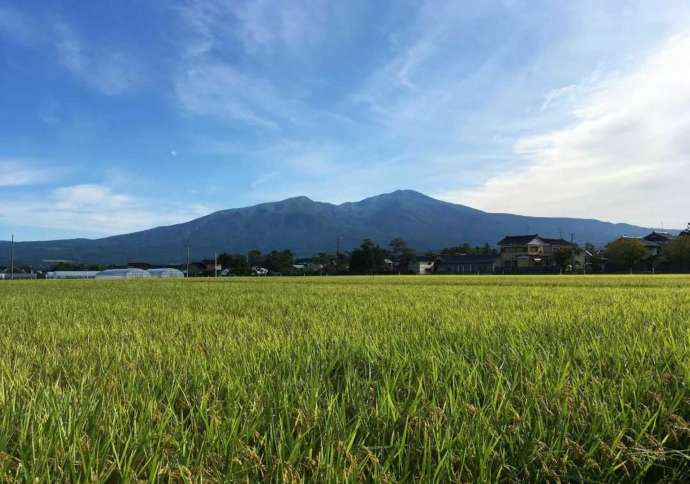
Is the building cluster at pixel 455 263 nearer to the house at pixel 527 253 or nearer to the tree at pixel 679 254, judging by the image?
the house at pixel 527 253

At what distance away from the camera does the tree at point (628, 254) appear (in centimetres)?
7562

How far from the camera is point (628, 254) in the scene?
7619 centimetres

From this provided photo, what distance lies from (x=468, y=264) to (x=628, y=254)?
3499 centimetres

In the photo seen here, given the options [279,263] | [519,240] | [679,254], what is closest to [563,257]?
[679,254]

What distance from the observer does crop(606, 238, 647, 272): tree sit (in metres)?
75.6

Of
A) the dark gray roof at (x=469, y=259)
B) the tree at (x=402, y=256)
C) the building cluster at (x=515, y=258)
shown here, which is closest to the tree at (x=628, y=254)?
the building cluster at (x=515, y=258)

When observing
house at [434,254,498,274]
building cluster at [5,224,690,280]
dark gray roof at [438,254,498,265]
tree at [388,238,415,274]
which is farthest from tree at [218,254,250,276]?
dark gray roof at [438,254,498,265]

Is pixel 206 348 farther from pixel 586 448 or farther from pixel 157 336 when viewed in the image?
pixel 586 448

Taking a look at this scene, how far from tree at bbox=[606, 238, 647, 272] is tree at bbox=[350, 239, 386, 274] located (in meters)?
39.7

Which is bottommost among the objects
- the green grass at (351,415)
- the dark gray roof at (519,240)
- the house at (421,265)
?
the house at (421,265)

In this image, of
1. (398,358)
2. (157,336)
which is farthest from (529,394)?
(157,336)

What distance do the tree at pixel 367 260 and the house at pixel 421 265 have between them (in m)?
23.3

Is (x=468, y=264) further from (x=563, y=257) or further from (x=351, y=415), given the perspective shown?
(x=351, y=415)

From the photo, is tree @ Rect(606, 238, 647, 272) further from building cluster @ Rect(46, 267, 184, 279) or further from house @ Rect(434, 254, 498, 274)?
building cluster @ Rect(46, 267, 184, 279)
